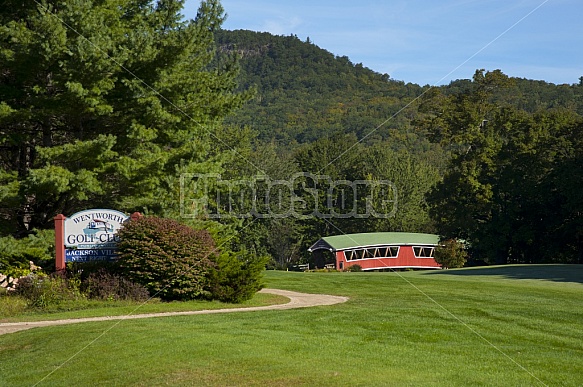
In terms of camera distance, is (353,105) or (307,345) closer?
(307,345)

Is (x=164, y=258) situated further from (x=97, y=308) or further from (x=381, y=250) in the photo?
(x=381, y=250)

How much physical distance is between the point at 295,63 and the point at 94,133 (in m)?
173

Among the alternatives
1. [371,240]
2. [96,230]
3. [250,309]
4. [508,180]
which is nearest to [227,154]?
[96,230]

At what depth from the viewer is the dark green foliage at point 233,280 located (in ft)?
63.2

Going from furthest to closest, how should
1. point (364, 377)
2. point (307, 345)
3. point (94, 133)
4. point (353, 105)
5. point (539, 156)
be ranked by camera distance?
point (353, 105), point (539, 156), point (94, 133), point (307, 345), point (364, 377)

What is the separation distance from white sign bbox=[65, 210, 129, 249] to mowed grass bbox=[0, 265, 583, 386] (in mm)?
5341

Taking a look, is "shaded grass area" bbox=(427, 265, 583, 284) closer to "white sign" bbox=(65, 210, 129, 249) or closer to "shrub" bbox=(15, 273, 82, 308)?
"white sign" bbox=(65, 210, 129, 249)

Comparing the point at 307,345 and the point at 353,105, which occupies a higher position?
the point at 353,105

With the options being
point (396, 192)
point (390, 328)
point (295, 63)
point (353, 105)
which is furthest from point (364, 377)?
point (295, 63)

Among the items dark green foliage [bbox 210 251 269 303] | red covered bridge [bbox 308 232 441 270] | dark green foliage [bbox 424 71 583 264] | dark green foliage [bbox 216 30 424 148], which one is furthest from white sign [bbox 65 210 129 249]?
dark green foliage [bbox 216 30 424 148]

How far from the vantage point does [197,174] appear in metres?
25.2

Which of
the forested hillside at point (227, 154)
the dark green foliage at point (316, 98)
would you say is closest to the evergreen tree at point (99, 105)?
the forested hillside at point (227, 154)

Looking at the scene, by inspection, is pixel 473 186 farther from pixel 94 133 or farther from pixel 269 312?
pixel 269 312

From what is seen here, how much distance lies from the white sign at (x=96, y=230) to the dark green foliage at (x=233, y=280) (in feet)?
9.66
